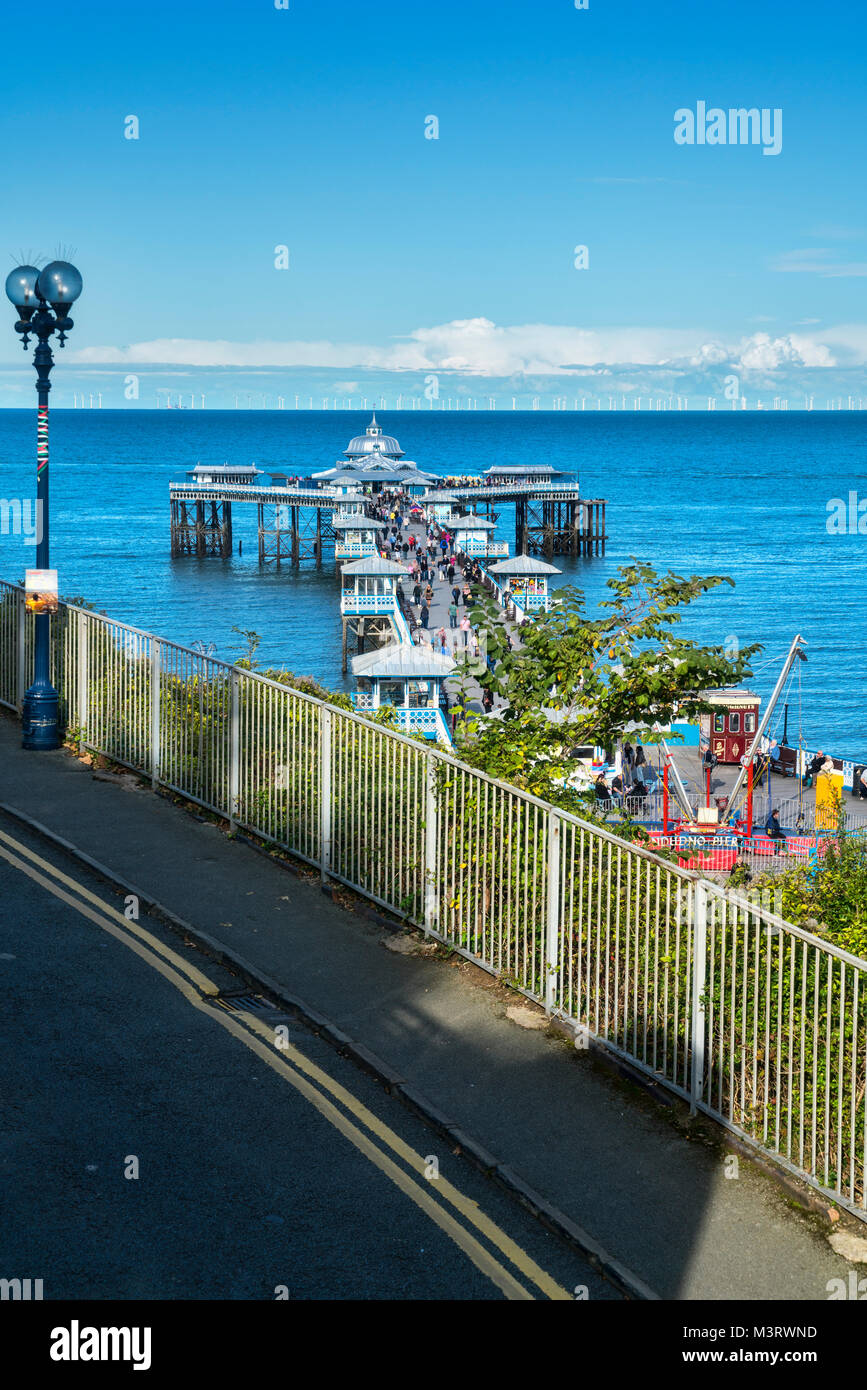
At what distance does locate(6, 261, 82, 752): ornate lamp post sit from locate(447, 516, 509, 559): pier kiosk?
68597 millimetres

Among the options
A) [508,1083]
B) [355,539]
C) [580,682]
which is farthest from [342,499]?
[508,1083]

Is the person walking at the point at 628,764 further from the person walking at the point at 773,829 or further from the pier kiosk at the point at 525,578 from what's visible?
the pier kiosk at the point at 525,578

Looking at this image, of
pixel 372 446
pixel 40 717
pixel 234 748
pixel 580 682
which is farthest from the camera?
pixel 372 446

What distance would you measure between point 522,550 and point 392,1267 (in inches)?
4278

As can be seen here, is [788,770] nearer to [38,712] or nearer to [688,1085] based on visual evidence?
[38,712]

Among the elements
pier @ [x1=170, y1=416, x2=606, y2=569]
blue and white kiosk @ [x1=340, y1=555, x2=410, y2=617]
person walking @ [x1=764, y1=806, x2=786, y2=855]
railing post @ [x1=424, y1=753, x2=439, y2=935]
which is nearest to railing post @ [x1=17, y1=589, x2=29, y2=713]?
railing post @ [x1=424, y1=753, x2=439, y2=935]

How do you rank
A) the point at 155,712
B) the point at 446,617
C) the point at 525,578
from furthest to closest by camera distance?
1. the point at 525,578
2. the point at 446,617
3. the point at 155,712

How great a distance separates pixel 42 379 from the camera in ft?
51.5

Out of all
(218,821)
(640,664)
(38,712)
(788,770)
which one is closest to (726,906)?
(640,664)

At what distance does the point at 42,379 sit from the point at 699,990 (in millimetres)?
11025

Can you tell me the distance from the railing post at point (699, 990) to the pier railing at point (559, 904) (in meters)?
0.01

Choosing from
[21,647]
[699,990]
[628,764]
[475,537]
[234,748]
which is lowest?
[628,764]

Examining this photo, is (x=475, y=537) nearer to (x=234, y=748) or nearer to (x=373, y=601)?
(x=373, y=601)

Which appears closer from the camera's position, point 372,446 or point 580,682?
point 580,682
